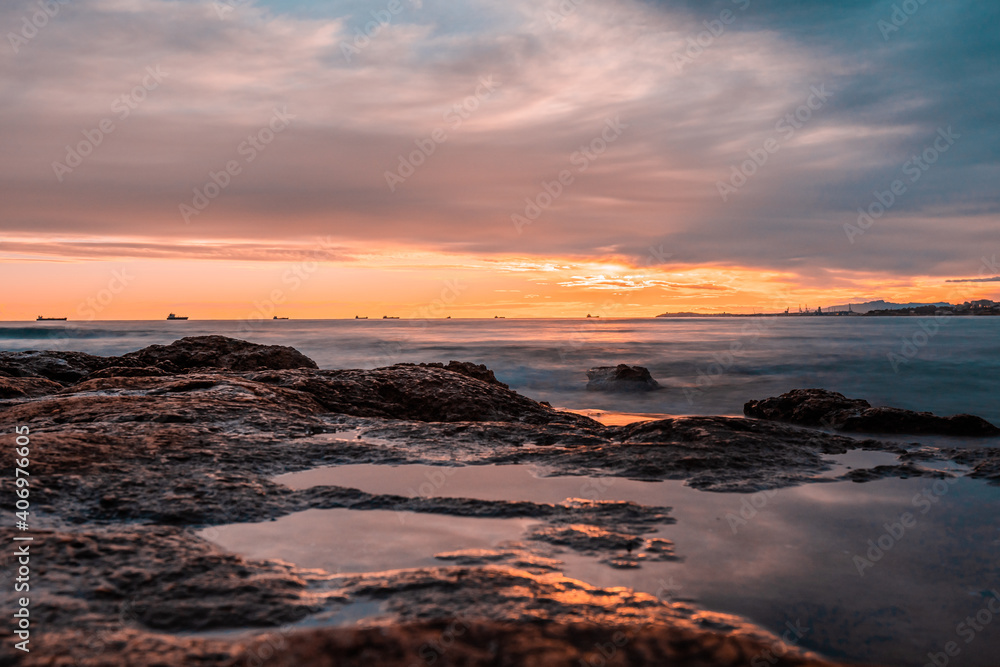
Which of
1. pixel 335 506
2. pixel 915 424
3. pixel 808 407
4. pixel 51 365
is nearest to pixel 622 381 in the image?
pixel 808 407

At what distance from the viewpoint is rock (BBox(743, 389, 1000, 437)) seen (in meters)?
7.46

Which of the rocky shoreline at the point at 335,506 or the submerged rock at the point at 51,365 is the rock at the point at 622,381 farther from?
the submerged rock at the point at 51,365

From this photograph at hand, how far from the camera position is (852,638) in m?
2.34

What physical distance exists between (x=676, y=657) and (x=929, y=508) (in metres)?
3.03

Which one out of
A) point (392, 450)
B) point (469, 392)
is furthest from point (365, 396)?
point (392, 450)

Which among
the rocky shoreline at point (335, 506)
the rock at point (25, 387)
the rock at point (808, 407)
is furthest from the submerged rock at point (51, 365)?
the rock at point (808, 407)

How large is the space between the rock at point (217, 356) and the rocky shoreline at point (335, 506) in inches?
95.6

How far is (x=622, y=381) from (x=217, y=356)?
35.5 feet

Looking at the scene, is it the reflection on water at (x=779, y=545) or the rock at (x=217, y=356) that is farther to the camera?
the rock at (x=217, y=356)

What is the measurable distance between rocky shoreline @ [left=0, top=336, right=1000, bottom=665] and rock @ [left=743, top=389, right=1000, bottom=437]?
1.9 inches

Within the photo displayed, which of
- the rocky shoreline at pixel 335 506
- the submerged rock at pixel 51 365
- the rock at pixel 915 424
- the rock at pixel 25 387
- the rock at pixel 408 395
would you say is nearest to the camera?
the rocky shoreline at pixel 335 506

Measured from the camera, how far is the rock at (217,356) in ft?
32.2

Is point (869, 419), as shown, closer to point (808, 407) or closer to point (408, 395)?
point (808, 407)

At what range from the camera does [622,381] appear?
17.3m
